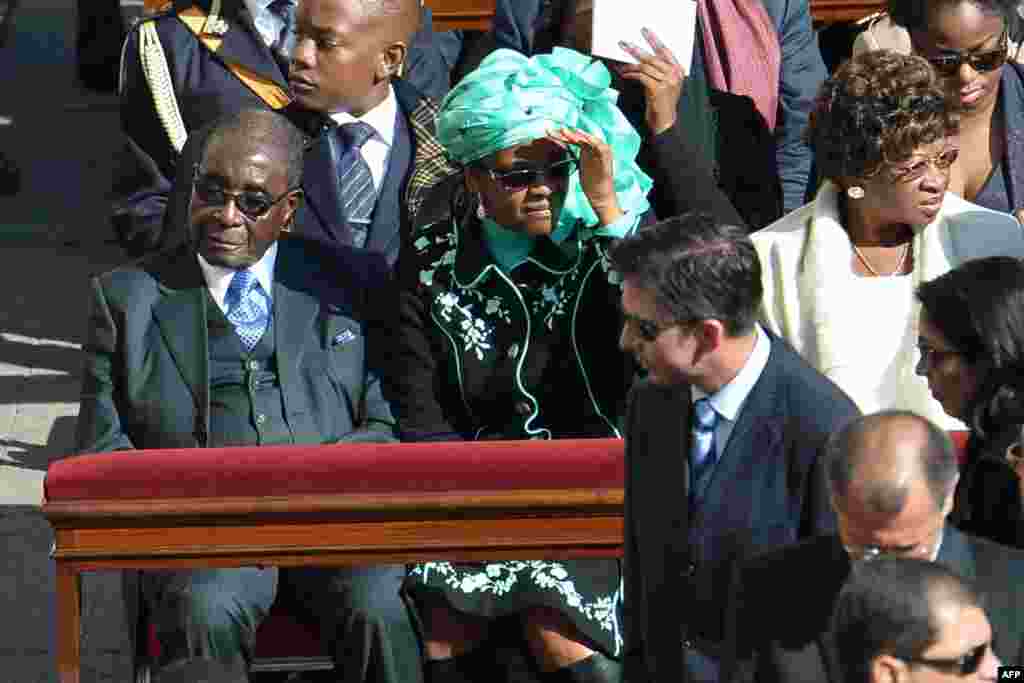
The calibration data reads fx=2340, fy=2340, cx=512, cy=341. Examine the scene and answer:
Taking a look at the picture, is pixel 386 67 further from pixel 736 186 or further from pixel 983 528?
pixel 983 528

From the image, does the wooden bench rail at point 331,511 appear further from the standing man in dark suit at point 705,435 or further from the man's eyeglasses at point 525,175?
the man's eyeglasses at point 525,175

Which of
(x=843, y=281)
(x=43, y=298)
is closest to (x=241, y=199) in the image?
(x=843, y=281)

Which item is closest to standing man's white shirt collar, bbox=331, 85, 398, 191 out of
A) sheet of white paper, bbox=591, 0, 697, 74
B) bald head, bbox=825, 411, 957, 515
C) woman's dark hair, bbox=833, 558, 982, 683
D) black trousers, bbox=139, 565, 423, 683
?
sheet of white paper, bbox=591, 0, 697, 74

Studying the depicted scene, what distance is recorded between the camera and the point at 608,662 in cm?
517

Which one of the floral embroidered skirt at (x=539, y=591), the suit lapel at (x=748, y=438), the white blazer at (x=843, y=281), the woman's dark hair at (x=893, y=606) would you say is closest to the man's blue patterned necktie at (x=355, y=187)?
the white blazer at (x=843, y=281)

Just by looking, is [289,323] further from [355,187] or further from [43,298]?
[43,298]

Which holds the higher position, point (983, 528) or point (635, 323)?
point (635, 323)

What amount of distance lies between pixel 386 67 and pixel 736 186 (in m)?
1.03

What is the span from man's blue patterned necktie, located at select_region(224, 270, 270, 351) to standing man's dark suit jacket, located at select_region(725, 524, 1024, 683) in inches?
74.8

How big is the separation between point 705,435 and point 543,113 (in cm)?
127

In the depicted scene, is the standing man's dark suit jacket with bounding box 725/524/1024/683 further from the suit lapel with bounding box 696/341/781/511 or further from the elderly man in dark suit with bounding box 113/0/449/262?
the elderly man in dark suit with bounding box 113/0/449/262

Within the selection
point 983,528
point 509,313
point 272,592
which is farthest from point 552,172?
point 983,528

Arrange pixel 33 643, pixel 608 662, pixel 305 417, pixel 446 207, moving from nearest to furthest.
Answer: pixel 608 662 < pixel 305 417 < pixel 446 207 < pixel 33 643

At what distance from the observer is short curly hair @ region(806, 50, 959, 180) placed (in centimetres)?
532
